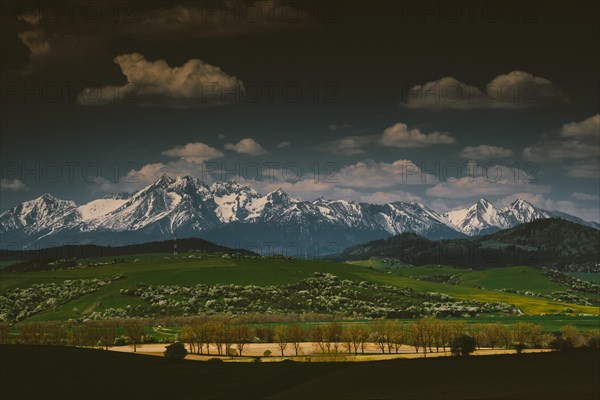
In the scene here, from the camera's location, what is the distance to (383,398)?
3666 inches

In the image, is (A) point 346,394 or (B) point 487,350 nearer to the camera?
(A) point 346,394

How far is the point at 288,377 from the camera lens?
123375 millimetres

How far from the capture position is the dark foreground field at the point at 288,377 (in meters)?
101

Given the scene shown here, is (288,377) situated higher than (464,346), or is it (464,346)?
(288,377)

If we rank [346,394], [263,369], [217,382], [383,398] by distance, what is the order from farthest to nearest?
1. [263,369]
2. [217,382]
3. [346,394]
4. [383,398]

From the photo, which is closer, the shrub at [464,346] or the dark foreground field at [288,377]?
the dark foreground field at [288,377]

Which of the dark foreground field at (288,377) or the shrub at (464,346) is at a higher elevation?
the dark foreground field at (288,377)

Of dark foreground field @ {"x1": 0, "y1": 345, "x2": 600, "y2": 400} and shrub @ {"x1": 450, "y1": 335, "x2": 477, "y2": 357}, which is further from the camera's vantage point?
shrub @ {"x1": 450, "y1": 335, "x2": 477, "y2": 357}

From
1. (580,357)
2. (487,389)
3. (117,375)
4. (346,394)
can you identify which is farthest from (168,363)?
(580,357)

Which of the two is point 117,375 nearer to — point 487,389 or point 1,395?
point 1,395

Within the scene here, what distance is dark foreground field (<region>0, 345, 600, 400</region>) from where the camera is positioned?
331 ft

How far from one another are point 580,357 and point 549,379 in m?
40.1

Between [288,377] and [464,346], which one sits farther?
[464,346]

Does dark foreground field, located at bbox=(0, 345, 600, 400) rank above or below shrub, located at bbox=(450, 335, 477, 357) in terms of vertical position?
above
